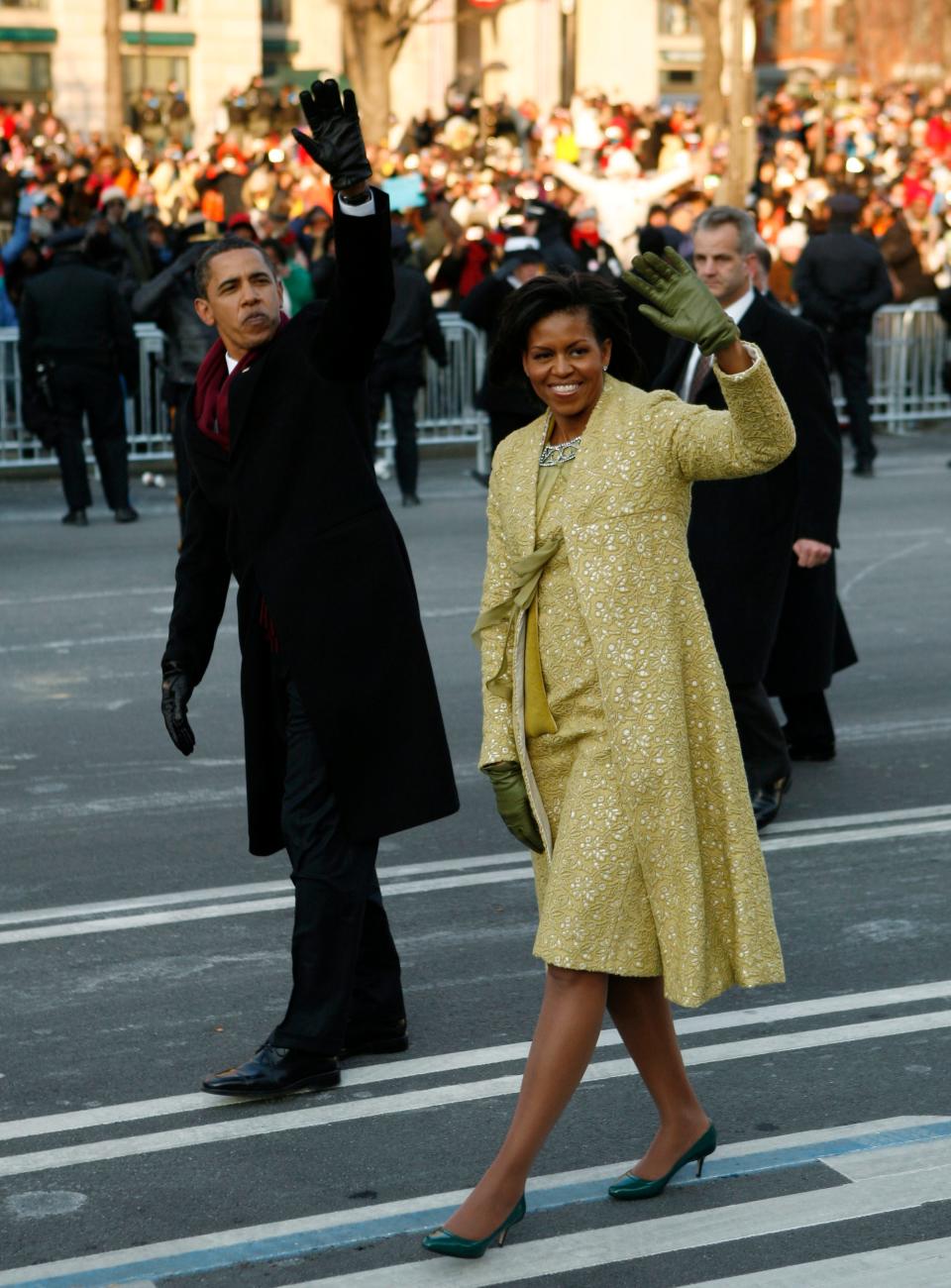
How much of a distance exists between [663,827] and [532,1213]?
805 mm

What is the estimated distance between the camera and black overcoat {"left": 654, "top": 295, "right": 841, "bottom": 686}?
6.84 meters

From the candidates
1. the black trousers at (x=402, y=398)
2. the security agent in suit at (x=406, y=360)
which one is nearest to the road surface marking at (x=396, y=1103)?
the security agent in suit at (x=406, y=360)

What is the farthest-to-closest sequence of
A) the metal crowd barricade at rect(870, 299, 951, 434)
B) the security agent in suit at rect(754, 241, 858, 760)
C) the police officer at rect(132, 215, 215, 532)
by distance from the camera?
1. the metal crowd barricade at rect(870, 299, 951, 434)
2. the police officer at rect(132, 215, 215, 532)
3. the security agent in suit at rect(754, 241, 858, 760)

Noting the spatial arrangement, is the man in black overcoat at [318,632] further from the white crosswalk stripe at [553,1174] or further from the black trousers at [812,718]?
the black trousers at [812,718]

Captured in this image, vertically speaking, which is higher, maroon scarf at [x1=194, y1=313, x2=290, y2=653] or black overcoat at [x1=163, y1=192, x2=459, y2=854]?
maroon scarf at [x1=194, y1=313, x2=290, y2=653]

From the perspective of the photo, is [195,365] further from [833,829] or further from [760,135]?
[760,135]

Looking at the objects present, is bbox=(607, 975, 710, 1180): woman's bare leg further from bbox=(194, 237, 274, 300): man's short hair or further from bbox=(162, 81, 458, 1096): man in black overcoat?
bbox=(194, 237, 274, 300): man's short hair

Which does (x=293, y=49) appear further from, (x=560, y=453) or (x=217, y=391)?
(x=560, y=453)

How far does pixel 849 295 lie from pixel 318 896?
12911 millimetres

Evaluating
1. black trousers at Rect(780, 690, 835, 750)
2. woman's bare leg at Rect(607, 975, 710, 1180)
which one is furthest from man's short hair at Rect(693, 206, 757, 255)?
woman's bare leg at Rect(607, 975, 710, 1180)

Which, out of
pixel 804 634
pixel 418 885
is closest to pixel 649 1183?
pixel 418 885

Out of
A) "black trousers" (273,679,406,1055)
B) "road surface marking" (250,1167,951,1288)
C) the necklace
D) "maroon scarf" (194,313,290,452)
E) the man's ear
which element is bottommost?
"road surface marking" (250,1167,951,1288)

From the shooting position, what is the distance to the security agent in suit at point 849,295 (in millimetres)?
16750

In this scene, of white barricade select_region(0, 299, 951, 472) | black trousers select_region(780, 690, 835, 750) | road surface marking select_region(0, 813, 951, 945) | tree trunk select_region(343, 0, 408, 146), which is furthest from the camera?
tree trunk select_region(343, 0, 408, 146)
